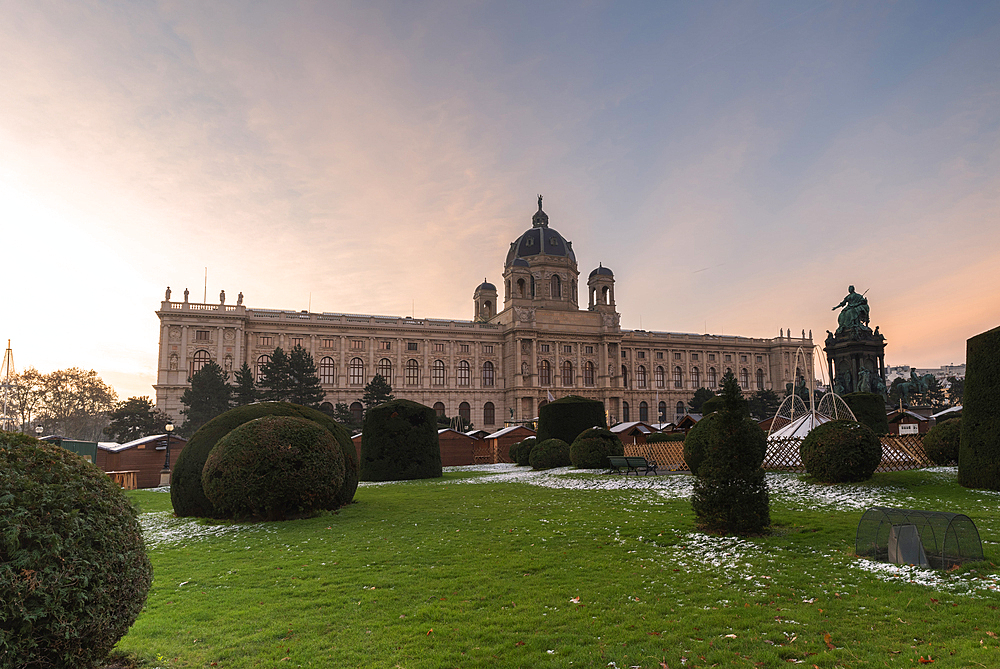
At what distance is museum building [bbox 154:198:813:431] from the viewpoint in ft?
249

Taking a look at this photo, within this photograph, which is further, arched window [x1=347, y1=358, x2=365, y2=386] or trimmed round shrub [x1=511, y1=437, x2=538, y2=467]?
arched window [x1=347, y1=358, x2=365, y2=386]

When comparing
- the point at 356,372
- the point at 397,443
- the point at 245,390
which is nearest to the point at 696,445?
the point at 397,443

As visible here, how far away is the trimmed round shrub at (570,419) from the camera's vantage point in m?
32.4

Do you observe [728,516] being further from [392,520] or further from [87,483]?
[87,483]

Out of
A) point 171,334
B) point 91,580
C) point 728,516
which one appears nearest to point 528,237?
point 171,334

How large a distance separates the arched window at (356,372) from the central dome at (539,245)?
2801 centimetres

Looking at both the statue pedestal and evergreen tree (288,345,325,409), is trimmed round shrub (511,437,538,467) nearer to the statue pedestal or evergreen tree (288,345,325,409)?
the statue pedestal

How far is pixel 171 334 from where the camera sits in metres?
73.9

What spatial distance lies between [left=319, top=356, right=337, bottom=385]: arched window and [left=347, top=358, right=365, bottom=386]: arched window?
77.4 inches

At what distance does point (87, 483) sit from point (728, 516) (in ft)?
31.6

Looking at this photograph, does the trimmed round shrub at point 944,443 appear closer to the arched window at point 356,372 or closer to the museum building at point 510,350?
the museum building at point 510,350

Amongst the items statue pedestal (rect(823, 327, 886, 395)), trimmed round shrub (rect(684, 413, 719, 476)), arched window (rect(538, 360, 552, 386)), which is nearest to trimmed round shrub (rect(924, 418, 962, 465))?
trimmed round shrub (rect(684, 413, 719, 476))

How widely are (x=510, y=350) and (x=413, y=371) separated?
14279 millimetres

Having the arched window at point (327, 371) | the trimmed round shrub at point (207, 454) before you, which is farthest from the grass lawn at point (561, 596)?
the arched window at point (327, 371)
